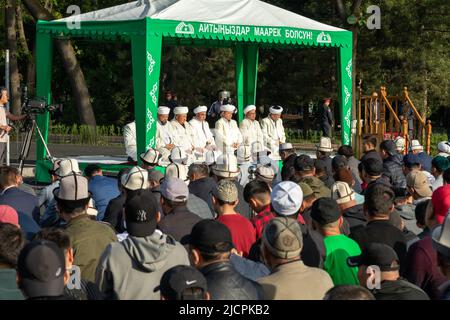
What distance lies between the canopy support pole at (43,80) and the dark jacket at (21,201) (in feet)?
30.0

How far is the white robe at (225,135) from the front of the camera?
17.3m

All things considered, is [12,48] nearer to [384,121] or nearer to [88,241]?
[384,121]

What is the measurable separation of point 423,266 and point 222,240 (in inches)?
58.5

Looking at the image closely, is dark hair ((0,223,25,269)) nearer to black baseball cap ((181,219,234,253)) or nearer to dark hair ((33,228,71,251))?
dark hair ((33,228,71,251))

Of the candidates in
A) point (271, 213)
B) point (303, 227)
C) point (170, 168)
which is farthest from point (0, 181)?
point (303, 227)

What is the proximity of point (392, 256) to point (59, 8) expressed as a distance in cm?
3291

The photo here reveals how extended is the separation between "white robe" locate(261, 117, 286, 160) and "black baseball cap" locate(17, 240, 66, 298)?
14057mm

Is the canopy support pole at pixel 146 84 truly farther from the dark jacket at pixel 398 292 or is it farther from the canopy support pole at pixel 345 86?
the dark jacket at pixel 398 292

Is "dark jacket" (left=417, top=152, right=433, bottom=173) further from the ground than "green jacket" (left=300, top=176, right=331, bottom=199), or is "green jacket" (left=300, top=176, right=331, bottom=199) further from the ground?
"green jacket" (left=300, top=176, right=331, bottom=199)

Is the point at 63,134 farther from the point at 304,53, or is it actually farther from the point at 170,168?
the point at 170,168

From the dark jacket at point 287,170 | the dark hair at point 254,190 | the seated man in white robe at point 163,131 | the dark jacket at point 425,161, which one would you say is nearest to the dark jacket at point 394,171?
the dark jacket at point 425,161

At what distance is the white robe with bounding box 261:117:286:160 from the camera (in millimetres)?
18062

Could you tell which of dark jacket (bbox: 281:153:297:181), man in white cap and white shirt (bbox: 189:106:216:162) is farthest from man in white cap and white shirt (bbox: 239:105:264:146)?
dark jacket (bbox: 281:153:297:181)
